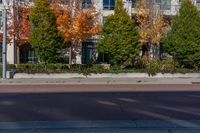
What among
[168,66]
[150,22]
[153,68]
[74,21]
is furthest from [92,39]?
[153,68]

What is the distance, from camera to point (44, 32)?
107ft

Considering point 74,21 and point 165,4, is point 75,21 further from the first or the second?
point 165,4

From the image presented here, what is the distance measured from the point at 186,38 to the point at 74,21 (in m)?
9.49

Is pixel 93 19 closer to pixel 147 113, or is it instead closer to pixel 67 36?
pixel 67 36

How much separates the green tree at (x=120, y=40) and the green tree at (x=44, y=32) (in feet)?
13.1

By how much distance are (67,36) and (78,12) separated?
284cm

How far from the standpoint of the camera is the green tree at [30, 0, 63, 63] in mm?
32594

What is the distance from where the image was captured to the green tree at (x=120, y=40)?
3375 cm

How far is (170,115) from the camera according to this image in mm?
12039

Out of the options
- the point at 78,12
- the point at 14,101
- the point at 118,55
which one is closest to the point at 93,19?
the point at 78,12

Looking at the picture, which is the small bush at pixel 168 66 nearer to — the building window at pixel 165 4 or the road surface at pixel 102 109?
the building window at pixel 165 4

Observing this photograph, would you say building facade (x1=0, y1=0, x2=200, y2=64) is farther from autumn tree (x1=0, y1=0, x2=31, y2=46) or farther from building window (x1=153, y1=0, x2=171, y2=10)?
autumn tree (x1=0, y1=0, x2=31, y2=46)

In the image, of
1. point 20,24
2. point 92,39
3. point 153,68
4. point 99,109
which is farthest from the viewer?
point 92,39

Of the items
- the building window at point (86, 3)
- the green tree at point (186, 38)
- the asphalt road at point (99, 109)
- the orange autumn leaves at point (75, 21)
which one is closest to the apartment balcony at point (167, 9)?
the building window at point (86, 3)
